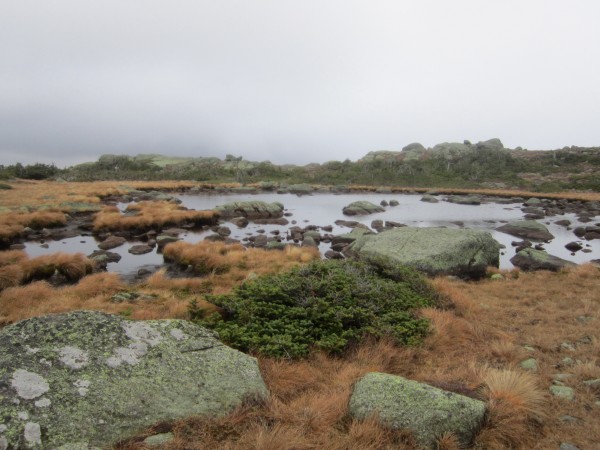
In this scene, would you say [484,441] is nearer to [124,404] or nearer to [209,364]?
[209,364]

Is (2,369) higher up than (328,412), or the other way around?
(2,369)

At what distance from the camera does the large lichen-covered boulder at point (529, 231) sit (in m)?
27.9

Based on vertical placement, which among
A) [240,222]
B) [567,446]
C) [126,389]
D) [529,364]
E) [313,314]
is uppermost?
[126,389]

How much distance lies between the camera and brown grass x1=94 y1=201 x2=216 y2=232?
27578 mm

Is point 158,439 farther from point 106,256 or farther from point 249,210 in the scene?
point 249,210

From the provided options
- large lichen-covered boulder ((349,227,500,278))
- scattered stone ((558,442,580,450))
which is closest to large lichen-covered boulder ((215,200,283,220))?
large lichen-covered boulder ((349,227,500,278))

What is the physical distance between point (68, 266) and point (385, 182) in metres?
82.9

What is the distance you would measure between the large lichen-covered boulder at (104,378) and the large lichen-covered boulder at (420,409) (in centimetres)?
160

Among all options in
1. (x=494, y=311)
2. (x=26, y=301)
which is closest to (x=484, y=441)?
(x=494, y=311)

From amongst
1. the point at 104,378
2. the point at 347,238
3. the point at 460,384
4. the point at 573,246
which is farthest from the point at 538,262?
the point at 104,378

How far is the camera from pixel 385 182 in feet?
301

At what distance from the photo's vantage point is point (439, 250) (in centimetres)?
1689

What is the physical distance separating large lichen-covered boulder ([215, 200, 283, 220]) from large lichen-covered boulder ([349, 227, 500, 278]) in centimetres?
1973

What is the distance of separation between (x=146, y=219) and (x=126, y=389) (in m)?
26.1
